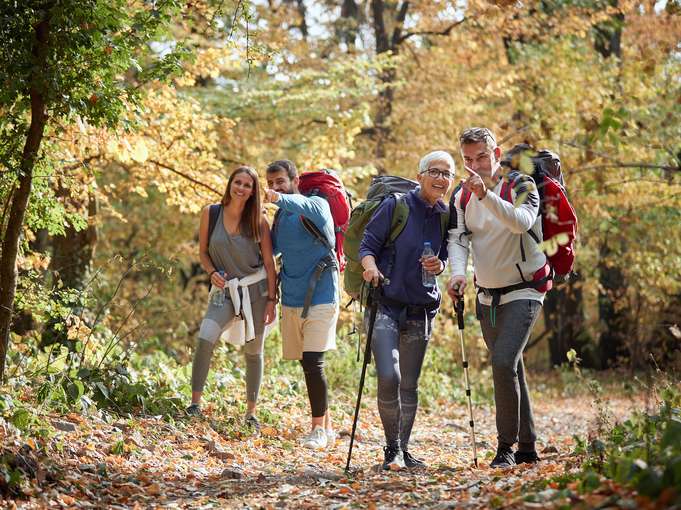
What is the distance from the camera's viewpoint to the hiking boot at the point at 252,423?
7.91m

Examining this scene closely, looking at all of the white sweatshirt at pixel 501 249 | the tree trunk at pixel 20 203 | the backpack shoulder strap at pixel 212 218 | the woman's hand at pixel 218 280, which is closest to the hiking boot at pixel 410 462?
the white sweatshirt at pixel 501 249

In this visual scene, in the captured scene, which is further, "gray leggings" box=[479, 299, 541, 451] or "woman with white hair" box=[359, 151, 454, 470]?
"woman with white hair" box=[359, 151, 454, 470]

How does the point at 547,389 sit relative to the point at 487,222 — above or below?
below

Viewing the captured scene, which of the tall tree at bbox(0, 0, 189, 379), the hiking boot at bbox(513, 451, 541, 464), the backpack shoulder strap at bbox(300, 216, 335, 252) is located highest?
the tall tree at bbox(0, 0, 189, 379)

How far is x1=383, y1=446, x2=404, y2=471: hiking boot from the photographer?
235 inches

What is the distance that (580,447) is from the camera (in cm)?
536

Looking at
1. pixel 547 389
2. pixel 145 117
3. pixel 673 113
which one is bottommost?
pixel 547 389

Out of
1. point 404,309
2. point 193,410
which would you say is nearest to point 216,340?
point 193,410

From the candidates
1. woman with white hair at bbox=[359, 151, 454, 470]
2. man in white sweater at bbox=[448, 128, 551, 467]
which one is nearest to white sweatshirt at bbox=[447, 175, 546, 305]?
man in white sweater at bbox=[448, 128, 551, 467]

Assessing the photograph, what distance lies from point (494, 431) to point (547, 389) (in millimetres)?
6407

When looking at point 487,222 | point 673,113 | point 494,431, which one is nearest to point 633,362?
point 673,113

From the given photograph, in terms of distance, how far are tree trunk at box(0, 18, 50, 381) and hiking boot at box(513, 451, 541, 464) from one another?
359 centimetres

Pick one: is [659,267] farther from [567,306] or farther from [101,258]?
[101,258]

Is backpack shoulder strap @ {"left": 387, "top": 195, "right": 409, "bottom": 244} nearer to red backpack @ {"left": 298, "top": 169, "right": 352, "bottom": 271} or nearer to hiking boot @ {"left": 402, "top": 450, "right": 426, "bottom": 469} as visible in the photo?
red backpack @ {"left": 298, "top": 169, "right": 352, "bottom": 271}
